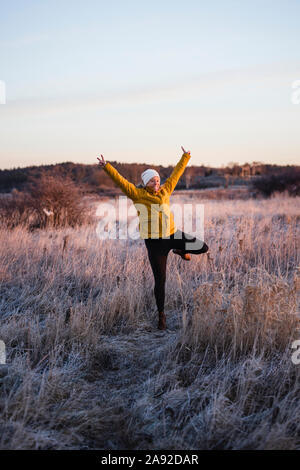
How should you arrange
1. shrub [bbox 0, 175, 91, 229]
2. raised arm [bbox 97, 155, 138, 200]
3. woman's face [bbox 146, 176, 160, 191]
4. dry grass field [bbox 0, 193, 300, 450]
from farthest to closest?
shrub [bbox 0, 175, 91, 229] → woman's face [bbox 146, 176, 160, 191] → raised arm [bbox 97, 155, 138, 200] → dry grass field [bbox 0, 193, 300, 450]

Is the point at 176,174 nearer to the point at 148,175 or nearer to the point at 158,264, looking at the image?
the point at 148,175

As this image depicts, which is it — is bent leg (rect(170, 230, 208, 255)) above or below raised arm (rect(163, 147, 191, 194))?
below

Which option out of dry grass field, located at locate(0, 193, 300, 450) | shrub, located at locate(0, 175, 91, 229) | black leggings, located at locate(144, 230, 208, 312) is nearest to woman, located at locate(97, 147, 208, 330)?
black leggings, located at locate(144, 230, 208, 312)

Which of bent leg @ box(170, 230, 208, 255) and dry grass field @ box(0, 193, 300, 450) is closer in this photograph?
dry grass field @ box(0, 193, 300, 450)

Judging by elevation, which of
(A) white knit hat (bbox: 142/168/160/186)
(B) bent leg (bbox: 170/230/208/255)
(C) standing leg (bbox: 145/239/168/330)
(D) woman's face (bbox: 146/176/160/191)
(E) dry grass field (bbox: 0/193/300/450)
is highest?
(A) white knit hat (bbox: 142/168/160/186)

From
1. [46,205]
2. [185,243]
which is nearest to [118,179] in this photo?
[185,243]

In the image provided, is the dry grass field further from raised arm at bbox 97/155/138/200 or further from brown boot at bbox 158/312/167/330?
raised arm at bbox 97/155/138/200

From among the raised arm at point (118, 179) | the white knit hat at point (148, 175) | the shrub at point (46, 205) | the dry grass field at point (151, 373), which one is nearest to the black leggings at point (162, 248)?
the dry grass field at point (151, 373)

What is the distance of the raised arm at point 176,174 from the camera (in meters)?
3.87

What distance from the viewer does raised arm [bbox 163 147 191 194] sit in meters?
3.87

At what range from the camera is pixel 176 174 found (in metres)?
3.93

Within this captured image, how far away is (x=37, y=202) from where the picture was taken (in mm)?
10789

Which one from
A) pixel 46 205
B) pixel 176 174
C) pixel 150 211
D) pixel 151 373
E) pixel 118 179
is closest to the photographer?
pixel 151 373

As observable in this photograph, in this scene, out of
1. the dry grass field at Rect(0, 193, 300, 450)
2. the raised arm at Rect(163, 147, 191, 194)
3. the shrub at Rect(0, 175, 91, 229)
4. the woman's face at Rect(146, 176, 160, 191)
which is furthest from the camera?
the shrub at Rect(0, 175, 91, 229)
